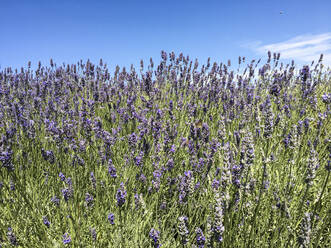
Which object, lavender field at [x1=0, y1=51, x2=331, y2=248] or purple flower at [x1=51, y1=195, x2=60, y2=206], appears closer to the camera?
lavender field at [x1=0, y1=51, x2=331, y2=248]

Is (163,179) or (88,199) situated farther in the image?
(163,179)

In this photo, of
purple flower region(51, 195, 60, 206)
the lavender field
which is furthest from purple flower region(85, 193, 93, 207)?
purple flower region(51, 195, 60, 206)

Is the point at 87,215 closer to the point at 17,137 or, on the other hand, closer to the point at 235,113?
the point at 17,137

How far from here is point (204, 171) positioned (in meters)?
2.15

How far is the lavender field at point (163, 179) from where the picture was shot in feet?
5.06

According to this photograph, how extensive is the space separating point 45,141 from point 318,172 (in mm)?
2893

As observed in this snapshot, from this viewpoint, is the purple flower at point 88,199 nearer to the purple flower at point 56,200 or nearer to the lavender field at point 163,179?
the lavender field at point 163,179

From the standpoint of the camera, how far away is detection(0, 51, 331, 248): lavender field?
1541 millimetres

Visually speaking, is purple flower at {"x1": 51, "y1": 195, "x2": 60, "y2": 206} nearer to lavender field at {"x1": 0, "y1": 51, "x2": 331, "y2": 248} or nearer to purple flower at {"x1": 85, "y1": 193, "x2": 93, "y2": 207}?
lavender field at {"x1": 0, "y1": 51, "x2": 331, "y2": 248}

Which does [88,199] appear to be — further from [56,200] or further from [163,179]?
[163,179]

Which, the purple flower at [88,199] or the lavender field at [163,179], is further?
the purple flower at [88,199]

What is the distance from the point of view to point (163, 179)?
2393mm

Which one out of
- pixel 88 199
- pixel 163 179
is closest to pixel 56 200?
pixel 88 199

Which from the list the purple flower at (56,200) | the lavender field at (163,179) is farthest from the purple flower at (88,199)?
the purple flower at (56,200)
